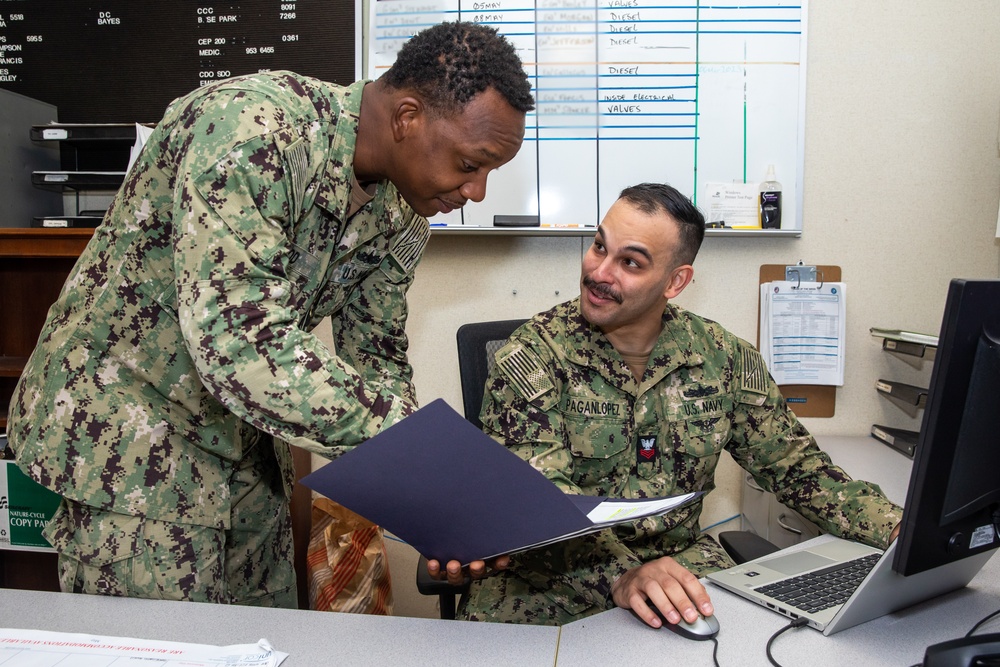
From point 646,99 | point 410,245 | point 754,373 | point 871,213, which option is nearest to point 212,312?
point 410,245

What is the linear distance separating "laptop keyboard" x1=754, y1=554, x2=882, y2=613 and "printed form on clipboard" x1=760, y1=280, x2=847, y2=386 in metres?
1.00

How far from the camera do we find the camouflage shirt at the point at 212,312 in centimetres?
80

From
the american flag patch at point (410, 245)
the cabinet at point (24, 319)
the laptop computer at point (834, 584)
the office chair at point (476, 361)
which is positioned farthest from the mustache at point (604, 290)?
the cabinet at point (24, 319)

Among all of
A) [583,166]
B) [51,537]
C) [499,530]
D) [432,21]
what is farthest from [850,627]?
[432,21]

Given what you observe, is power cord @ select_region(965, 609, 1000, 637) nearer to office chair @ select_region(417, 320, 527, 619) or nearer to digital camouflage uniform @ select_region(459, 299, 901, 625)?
digital camouflage uniform @ select_region(459, 299, 901, 625)

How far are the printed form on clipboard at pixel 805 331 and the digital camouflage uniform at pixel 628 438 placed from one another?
511 mm

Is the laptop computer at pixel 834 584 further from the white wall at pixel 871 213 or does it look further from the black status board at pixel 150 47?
the black status board at pixel 150 47

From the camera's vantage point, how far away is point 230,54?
2117mm

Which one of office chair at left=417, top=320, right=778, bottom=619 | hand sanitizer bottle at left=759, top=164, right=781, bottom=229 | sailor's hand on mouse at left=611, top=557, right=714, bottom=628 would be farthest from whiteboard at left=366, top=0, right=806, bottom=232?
sailor's hand on mouse at left=611, top=557, right=714, bottom=628

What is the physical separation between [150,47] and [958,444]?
2221 millimetres

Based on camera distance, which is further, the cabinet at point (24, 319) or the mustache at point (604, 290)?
the cabinet at point (24, 319)

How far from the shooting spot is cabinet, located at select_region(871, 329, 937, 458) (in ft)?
6.00

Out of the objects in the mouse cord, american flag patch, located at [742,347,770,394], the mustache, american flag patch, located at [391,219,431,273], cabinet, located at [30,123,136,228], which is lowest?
the mouse cord

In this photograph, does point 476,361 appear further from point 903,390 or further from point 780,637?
point 903,390
